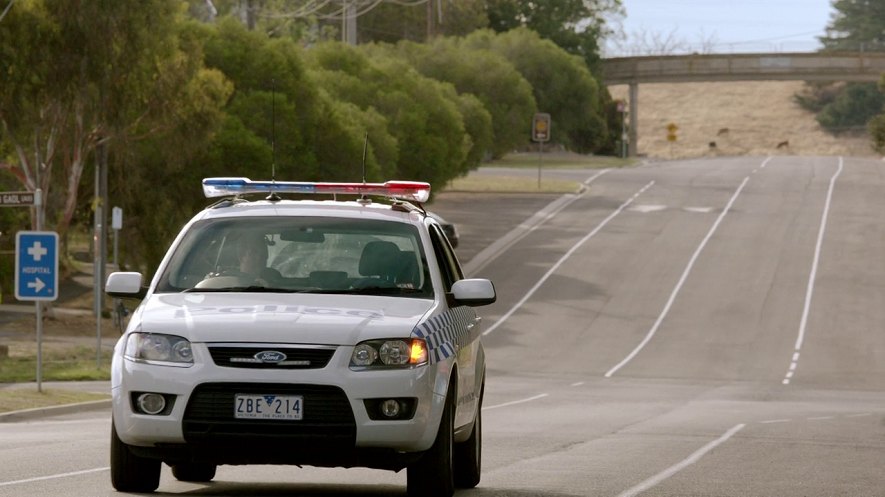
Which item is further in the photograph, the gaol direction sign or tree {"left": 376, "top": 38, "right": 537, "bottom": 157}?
tree {"left": 376, "top": 38, "right": 537, "bottom": 157}

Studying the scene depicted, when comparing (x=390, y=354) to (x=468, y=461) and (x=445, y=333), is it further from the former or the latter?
(x=468, y=461)

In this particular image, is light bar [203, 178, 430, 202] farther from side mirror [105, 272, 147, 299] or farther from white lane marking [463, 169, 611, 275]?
white lane marking [463, 169, 611, 275]

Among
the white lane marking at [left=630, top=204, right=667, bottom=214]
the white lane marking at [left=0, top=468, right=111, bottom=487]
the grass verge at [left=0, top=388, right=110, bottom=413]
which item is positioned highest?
the white lane marking at [left=0, top=468, right=111, bottom=487]

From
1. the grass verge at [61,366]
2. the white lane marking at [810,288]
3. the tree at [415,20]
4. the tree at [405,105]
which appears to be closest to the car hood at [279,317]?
the grass verge at [61,366]

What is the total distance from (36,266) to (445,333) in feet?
51.3

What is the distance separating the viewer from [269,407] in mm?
9594

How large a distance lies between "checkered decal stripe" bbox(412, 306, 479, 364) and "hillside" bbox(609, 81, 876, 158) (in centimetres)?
13788

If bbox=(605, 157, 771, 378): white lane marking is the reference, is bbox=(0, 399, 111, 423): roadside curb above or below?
above

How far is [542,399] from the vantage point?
29625 millimetres

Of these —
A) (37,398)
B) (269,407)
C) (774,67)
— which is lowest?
(37,398)

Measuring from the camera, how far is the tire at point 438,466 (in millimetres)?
10156

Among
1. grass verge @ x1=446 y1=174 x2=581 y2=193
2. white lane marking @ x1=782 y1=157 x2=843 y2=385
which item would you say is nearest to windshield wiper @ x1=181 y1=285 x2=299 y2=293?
white lane marking @ x1=782 y1=157 x2=843 y2=385

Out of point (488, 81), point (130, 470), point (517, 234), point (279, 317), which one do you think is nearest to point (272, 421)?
point (279, 317)

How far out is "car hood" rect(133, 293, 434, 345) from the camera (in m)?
9.59
